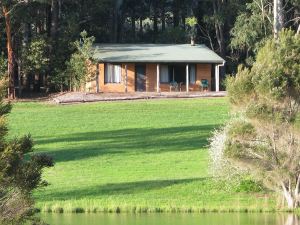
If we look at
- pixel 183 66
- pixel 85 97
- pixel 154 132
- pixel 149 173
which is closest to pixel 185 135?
pixel 154 132

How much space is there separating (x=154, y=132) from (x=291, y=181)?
1690 centimetres

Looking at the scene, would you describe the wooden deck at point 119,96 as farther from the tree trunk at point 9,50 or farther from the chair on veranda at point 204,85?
the tree trunk at point 9,50

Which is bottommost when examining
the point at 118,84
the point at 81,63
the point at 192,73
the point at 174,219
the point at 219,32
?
the point at 174,219

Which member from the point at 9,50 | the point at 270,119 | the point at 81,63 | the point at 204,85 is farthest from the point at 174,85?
the point at 270,119

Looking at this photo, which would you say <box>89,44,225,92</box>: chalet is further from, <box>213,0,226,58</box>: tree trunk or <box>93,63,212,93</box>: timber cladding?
<box>213,0,226,58</box>: tree trunk

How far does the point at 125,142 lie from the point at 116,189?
1091 cm

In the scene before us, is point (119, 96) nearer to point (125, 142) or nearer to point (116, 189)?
point (125, 142)

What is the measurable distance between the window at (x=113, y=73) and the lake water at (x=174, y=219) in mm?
34157

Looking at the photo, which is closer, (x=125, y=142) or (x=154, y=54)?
(x=125, y=142)

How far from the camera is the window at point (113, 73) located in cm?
6197

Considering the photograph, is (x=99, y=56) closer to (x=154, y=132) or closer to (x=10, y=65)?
(x=10, y=65)

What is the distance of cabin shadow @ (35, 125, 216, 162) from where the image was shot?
40.4 metres

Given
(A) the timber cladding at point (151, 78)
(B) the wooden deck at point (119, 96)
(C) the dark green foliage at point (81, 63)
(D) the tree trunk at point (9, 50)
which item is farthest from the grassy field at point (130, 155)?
(A) the timber cladding at point (151, 78)

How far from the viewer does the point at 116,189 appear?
31906mm
